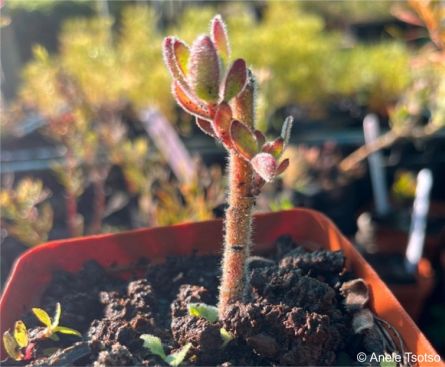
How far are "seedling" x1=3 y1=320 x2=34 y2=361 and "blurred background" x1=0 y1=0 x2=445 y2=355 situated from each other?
574 mm

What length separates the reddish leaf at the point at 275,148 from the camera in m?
0.62

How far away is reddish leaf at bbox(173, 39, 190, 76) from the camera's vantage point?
0.61 m

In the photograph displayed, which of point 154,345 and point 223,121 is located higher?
point 223,121

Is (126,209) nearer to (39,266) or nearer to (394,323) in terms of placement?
(39,266)

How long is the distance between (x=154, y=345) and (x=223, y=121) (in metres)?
0.26

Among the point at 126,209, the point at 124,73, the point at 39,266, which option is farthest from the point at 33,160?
the point at 39,266

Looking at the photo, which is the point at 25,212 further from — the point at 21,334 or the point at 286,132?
the point at 286,132

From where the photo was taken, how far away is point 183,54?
0.62 m

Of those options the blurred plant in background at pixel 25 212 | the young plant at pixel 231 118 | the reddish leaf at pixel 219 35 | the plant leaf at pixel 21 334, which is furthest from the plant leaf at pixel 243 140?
the blurred plant in background at pixel 25 212

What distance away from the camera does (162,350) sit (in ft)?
2.09

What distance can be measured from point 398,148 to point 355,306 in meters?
1.52

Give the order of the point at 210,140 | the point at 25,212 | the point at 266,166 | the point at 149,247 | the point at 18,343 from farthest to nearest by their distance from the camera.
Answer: the point at 210,140
the point at 25,212
the point at 149,247
the point at 18,343
the point at 266,166

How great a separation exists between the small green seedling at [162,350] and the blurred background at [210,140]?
1.86 ft

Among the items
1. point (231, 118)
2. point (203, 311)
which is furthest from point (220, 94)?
point (203, 311)
